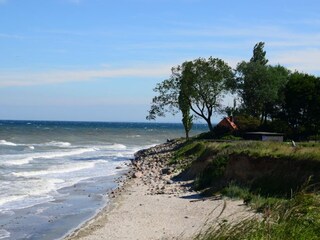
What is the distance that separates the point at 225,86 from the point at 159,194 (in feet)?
109

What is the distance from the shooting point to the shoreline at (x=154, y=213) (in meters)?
19.2

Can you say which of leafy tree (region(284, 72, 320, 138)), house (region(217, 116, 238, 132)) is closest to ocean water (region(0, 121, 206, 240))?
house (region(217, 116, 238, 132))

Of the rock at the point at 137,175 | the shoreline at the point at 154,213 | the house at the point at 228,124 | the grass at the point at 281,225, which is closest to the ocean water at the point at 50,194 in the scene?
the shoreline at the point at 154,213

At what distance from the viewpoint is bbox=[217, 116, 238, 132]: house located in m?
57.6

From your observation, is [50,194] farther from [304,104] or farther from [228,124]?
[228,124]

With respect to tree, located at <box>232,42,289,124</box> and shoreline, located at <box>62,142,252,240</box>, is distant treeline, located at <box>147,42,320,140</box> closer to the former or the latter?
tree, located at <box>232,42,289,124</box>

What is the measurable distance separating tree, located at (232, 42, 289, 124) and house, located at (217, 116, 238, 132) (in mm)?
3413

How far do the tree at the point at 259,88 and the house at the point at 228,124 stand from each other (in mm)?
3413

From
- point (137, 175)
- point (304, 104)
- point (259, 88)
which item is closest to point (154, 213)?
point (137, 175)

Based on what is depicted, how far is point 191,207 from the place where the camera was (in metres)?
23.6

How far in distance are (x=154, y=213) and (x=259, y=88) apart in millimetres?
40417

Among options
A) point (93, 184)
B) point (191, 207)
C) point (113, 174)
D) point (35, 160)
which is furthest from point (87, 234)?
point (35, 160)

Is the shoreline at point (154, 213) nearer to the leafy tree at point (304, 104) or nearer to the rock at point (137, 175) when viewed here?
the rock at point (137, 175)

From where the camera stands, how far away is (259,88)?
61.6 meters
